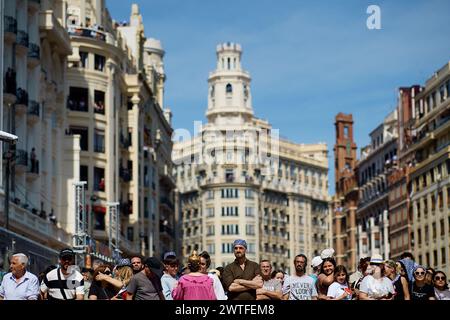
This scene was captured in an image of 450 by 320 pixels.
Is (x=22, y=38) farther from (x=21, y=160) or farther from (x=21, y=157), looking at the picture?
(x=21, y=160)

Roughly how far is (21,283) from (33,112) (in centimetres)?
4344

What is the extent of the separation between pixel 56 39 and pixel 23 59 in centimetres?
896

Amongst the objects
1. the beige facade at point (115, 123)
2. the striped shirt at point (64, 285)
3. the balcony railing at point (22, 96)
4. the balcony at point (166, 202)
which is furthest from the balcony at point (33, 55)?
the balcony at point (166, 202)

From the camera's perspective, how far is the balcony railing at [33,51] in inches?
2463

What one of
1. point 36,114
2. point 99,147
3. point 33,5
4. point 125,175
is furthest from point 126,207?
point 33,5

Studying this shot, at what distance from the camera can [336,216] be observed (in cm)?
15112

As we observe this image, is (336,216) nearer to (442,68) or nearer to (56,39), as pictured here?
(442,68)

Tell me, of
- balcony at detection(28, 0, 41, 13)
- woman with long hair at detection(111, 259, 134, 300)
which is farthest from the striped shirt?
balcony at detection(28, 0, 41, 13)

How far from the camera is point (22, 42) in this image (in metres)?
60.5

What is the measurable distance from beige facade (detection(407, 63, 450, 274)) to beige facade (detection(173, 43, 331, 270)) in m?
67.5

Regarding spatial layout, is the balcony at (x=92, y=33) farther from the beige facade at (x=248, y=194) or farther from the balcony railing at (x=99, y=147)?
the beige facade at (x=248, y=194)
